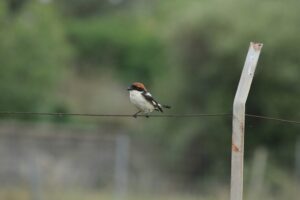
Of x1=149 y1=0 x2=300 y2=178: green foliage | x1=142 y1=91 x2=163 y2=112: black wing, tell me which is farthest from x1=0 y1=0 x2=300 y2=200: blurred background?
x1=142 y1=91 x2=163 y2=112: black wing

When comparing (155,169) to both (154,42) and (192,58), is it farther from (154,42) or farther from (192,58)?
(154,42)

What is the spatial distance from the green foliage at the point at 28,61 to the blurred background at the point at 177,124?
44 millimetres

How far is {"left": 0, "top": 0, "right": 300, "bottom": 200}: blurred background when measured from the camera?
21.6 meters

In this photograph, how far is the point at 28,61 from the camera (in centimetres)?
3170

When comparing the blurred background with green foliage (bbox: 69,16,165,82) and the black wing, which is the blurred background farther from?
green foliage (bbox: 69,16,165,82)

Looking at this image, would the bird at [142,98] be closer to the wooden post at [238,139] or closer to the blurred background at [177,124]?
the wooden post at [238,139]

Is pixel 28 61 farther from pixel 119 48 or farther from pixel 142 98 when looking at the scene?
pixel 142 98

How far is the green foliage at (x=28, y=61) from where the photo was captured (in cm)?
3127

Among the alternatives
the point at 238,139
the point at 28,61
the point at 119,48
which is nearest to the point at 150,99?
the point at 238,139

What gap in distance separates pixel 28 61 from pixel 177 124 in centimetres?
631

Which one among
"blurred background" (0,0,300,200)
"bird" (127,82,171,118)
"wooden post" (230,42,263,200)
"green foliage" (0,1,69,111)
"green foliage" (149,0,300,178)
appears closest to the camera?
"wooden post" (230,42,263,200)

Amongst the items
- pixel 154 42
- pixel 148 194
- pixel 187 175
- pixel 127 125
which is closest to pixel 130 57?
pixel 154 42

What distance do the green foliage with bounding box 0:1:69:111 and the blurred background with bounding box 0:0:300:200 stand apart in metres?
0.04

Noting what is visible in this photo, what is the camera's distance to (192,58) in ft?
92.9
